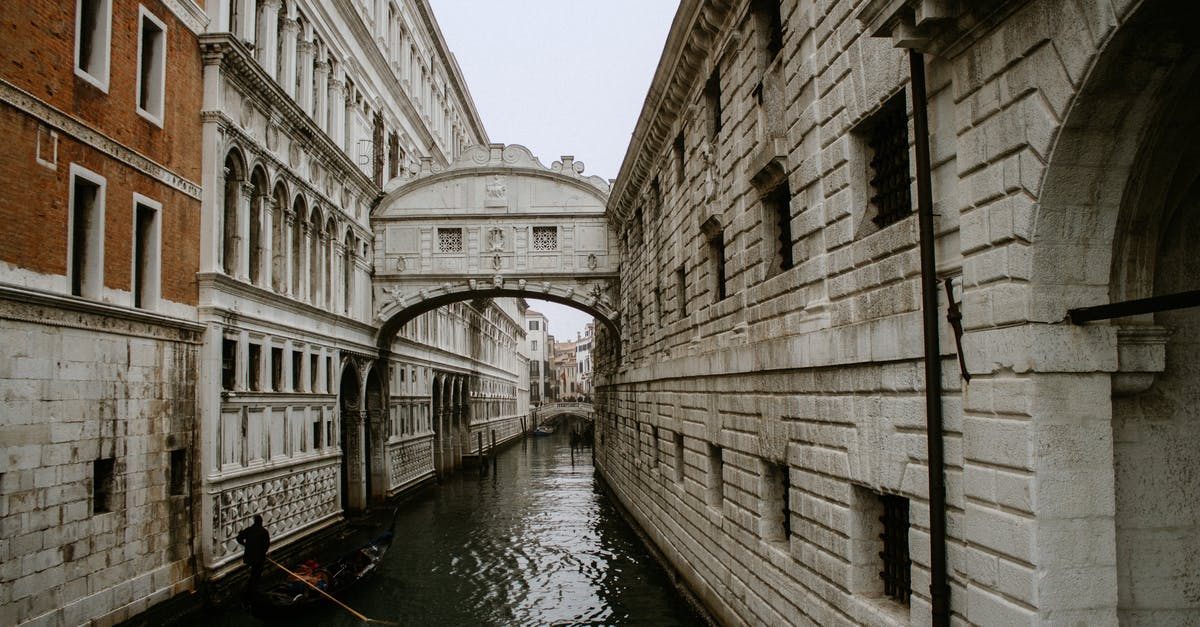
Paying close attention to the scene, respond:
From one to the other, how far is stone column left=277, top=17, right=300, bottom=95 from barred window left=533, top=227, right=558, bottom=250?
24.8 feet

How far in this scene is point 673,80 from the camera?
43.7ft

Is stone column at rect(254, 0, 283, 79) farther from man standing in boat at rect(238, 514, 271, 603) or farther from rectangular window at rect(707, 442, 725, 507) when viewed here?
rectangular window at rect(707, 442, 725, 507)

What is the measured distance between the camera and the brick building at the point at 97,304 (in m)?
9.31

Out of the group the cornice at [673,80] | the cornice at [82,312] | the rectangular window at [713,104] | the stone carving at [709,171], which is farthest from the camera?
the rectangular window at [713,104]

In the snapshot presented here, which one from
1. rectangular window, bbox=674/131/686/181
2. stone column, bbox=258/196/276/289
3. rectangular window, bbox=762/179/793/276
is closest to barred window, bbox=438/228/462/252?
stone column, bbox=258/196/276/289

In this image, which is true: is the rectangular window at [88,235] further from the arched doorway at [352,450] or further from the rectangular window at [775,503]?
the arched doorway at [352,450]

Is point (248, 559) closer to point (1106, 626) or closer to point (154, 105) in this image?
point (154, 105)

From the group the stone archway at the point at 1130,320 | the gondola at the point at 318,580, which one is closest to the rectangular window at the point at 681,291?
the gondola at the point at 318,580

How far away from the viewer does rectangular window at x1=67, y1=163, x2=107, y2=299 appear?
10.6m

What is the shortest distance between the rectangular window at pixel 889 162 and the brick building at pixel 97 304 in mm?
8660

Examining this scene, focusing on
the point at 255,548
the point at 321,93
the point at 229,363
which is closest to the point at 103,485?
the point at 255,548

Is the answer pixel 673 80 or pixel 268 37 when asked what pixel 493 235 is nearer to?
pixel 268 37

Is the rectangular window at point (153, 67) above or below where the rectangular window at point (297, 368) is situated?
above

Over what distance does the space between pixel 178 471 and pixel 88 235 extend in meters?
3.81
